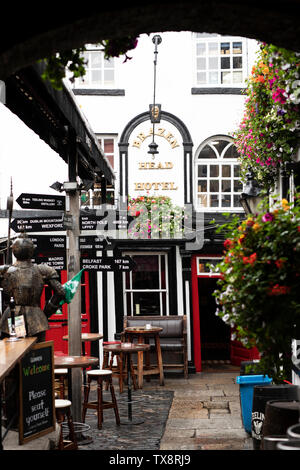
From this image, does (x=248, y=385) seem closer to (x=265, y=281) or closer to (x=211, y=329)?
(x=265, y=281)

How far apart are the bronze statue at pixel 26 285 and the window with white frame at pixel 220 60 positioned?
8128mm

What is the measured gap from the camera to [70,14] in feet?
10.0

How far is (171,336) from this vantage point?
12625 millimetres

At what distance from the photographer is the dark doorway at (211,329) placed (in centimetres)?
1577

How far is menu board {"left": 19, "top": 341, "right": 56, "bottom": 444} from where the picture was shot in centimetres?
505

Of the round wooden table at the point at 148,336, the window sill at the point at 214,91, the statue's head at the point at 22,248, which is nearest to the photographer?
the statue's head at the point at 22,248

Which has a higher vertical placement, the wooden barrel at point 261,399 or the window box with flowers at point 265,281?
the window box with flowers at point 265,281

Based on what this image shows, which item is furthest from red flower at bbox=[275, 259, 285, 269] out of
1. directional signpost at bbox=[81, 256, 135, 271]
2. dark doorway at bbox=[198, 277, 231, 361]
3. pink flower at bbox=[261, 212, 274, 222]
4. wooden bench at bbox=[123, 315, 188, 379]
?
dark doorway at bbox=[198, 277, 231, 361]

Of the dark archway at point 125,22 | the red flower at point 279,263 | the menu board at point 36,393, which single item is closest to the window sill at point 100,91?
the menu board at point 36,393

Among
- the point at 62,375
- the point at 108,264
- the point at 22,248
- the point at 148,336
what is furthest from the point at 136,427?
the point at 148,336

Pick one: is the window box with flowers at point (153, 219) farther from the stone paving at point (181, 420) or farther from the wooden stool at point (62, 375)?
the wooden stool at point (62, 375)

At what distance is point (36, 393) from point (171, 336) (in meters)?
7.53

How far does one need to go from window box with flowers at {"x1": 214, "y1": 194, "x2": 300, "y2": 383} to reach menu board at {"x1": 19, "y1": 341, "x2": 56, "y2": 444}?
203 centimetres

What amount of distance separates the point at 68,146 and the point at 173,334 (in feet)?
20.7
